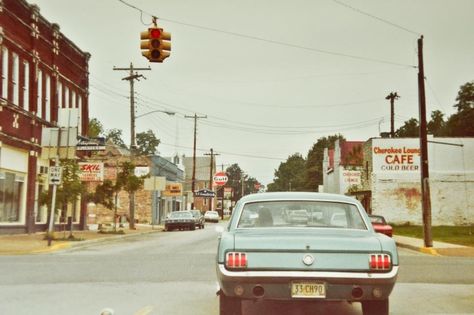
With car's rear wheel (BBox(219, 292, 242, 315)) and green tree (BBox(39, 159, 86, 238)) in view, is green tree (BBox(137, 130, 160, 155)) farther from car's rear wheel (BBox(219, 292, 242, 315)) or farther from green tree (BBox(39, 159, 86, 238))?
car's rear wheel (BBox(219, 292, 242, 315))

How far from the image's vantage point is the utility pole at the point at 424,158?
23922mm

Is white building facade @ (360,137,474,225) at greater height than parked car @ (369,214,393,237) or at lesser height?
greater

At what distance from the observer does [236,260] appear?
6945 mm

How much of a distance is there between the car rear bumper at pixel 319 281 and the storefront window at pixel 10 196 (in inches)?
927

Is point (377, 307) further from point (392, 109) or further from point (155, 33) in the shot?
point (392, 109)

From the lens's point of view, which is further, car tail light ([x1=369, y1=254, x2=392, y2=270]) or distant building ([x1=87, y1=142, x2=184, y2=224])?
distant building ([x1=87, y1=142, x2=184, y2=224])

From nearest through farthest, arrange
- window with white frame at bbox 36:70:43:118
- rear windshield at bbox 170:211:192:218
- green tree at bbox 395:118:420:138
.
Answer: window with white frame at bbox 36:70:43:118, rear windshield at bbox 170:211:192:218, green tree at bbox 395:118:420:138

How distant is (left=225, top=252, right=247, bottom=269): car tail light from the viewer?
6.91 metres

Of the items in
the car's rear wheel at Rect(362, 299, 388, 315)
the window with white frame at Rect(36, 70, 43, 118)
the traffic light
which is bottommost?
the car's rear wheel at Rect(362, 299, 388, 315)

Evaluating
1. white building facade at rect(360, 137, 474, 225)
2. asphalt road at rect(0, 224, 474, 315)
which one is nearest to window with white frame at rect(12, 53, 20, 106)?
asphalt road at rect(0, 224, 474, 315)

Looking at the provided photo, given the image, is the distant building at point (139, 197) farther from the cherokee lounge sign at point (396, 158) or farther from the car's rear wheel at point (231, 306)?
the car's rear wheel at point (231, 306)

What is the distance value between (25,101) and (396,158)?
27.8m

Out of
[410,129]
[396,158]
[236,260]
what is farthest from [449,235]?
[410,129]

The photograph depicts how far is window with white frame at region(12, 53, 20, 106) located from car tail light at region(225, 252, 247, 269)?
81.5 feet
